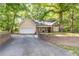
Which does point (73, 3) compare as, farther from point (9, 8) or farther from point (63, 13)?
point (9, 8)

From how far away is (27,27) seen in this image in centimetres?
229

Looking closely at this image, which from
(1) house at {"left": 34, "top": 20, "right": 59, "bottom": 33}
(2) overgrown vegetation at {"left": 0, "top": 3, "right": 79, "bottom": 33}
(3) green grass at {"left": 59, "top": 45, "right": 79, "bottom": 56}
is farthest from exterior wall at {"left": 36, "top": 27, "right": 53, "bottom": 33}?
(3) green grass at {"left": 59, "top": 45, "right": 79, "bottom": 56}

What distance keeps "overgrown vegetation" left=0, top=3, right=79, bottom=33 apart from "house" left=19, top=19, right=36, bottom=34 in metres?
0.04

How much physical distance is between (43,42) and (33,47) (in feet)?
0.40

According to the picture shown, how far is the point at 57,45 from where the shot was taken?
2.30 meters

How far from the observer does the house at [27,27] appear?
2.27m

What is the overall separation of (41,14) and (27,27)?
207 millimetres

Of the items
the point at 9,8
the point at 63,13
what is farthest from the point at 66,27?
the point at 9,8

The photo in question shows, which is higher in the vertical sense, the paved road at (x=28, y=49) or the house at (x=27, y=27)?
the house at (x=27, y=27)

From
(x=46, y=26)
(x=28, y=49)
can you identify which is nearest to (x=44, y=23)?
(x=46, y=26)

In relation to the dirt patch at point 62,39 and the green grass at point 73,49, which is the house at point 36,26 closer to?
the dirt patch at point 62,39

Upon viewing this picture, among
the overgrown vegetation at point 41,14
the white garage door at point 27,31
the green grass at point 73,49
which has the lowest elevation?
the green grass at point 73,49

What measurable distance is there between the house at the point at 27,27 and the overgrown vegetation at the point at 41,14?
0.04 metres

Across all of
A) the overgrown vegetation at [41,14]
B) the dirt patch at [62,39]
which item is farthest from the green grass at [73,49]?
the overgrown vegetation at [41,14]
